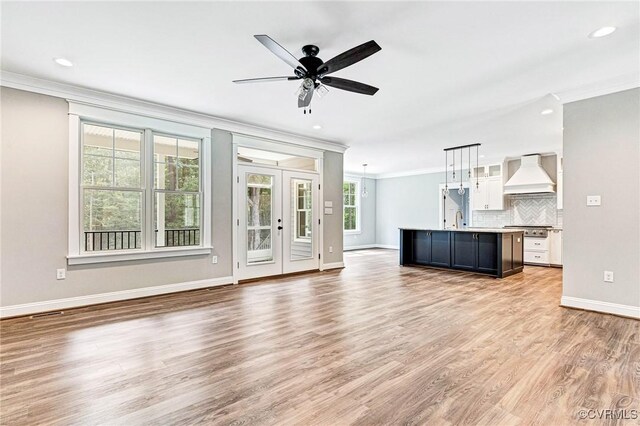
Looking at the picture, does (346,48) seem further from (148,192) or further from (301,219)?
(301,219)

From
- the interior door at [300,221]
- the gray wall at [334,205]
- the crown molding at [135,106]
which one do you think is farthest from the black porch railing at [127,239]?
the gray wall at [334,205]

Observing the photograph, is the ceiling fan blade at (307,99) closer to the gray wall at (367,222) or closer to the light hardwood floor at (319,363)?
the light hardwood floor at (319,363)

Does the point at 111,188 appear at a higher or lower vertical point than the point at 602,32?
lower

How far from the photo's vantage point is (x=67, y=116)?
155 inches

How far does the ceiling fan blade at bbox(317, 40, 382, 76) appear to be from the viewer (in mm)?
2436

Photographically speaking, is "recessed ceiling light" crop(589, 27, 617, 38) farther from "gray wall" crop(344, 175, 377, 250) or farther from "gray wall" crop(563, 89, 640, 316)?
"gray wall" crop(344, 175, 377, 250)

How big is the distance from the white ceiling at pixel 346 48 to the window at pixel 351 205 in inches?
243

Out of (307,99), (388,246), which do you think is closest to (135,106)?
(307,99)

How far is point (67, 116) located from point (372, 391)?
14.9 feet

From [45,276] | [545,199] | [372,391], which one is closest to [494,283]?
[545,199]

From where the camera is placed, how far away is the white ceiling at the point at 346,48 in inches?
97.1

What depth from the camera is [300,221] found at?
6422 millimetres

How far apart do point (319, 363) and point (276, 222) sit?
3.76m

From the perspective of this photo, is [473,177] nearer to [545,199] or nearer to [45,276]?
[545,199]
